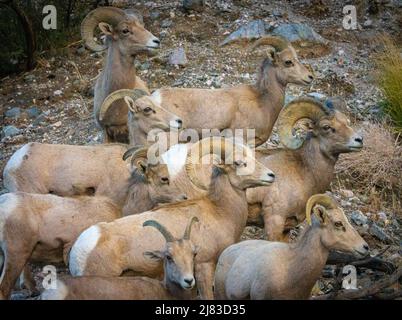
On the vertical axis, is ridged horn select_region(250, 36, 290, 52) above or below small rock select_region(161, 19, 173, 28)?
above

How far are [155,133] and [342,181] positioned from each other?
108 inches

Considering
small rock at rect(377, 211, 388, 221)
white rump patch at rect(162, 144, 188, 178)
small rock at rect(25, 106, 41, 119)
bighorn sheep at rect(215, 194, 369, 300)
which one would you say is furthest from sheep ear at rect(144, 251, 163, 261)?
small rock at rect(25, 106, 41, 119)

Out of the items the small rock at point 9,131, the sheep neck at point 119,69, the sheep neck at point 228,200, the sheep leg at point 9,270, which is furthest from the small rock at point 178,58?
the sheep leg at point 9,270

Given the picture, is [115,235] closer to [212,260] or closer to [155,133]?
[212,260]

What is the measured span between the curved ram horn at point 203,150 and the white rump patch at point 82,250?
1.30 m

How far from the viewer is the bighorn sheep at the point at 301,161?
10.5 m

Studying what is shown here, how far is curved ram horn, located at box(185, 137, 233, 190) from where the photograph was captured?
32.0 feet

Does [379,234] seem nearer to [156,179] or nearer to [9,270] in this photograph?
[156,179]

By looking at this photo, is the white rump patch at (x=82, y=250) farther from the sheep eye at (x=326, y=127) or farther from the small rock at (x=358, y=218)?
the small rock at (x=358, y=218)

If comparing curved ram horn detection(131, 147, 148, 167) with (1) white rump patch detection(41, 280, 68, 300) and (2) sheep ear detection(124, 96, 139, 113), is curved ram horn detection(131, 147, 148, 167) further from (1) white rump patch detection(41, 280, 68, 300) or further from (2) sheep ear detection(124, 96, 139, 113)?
(1) white rump patch detection(41, 280, 68, 300)

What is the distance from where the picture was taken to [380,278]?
10094 millimetres

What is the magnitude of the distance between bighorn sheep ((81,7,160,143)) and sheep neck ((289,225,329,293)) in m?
4.04

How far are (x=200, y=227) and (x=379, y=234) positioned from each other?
9.17 ft

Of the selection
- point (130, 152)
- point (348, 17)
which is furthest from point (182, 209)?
point (348, 17)
